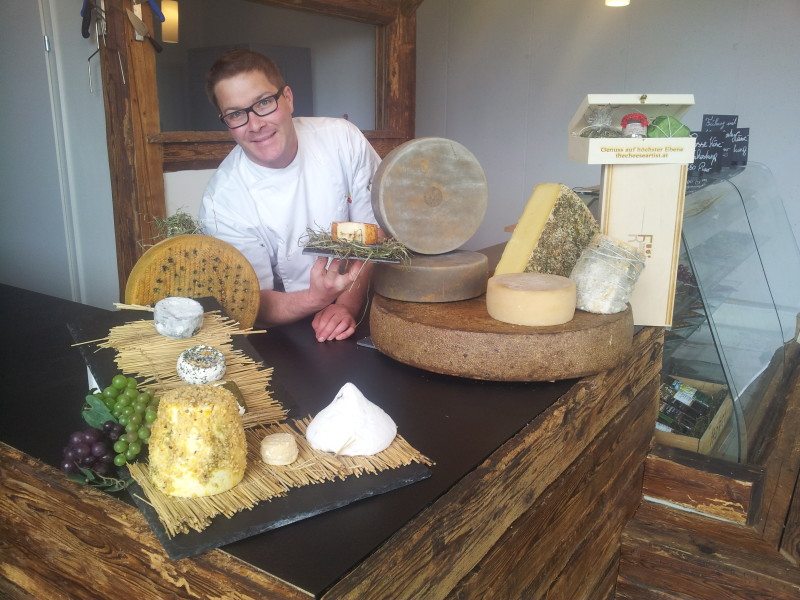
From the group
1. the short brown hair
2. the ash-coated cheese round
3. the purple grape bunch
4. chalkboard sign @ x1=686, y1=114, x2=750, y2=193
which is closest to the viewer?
the purple grape bunch

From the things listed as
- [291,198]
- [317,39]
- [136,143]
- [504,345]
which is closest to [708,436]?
[504,345]

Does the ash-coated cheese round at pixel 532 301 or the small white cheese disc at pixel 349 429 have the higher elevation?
the ash-coated cheese round at pixel 532 301

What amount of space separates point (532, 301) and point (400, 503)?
2.05ft

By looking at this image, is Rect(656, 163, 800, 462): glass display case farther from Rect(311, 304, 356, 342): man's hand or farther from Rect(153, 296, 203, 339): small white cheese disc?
Rect(153, 296, 203, 339): small white cheese disc

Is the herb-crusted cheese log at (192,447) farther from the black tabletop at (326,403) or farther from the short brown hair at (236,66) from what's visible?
the short brown hair at (236,66)

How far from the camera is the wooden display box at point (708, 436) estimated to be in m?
2.04

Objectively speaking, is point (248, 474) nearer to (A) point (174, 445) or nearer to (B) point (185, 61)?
(A) point (174, 445)

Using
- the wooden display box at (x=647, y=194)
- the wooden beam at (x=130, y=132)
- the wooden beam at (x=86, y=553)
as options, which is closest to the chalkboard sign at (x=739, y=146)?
the wooden display box at (x=647, y=194)

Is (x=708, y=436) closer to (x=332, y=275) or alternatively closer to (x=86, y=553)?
(x=332, y=275)

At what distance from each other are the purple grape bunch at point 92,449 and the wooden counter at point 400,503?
0.16 ft

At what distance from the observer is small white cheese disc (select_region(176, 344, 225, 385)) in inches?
44.8

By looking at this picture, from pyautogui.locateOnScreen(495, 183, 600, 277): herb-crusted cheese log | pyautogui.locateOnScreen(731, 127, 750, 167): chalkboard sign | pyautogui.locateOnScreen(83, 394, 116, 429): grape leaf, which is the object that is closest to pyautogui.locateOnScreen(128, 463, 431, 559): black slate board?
pyautogui.locateOnScreen(83, 394, 116, 429): grape leaf

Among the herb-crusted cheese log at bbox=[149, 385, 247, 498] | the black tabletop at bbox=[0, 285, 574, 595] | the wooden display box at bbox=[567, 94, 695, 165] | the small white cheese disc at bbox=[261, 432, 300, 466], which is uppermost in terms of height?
the wooden display box at bbox=[567, 94, 695, 165]

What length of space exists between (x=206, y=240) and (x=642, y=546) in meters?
1.55
